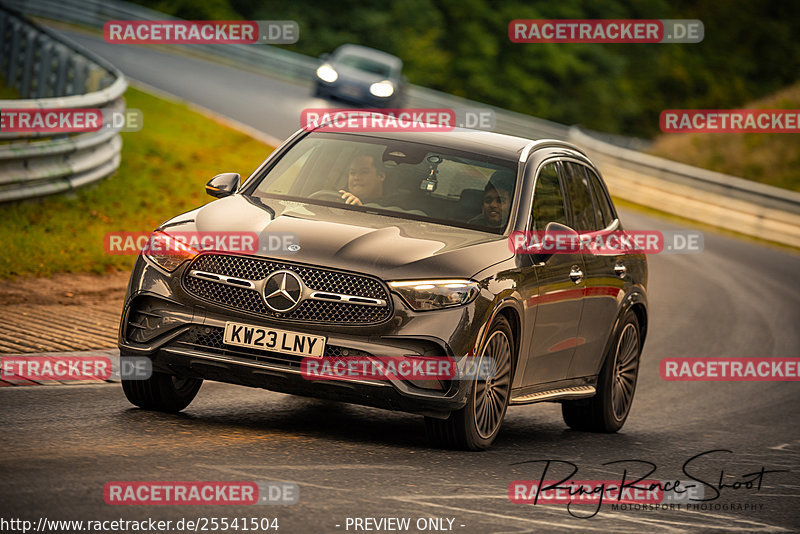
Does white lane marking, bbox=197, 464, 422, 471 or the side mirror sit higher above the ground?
the side mirror

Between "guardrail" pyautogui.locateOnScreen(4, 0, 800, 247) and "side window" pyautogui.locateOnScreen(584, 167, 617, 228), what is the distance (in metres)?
19.8

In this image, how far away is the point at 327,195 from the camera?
8984mm

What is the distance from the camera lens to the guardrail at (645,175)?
3086 cm

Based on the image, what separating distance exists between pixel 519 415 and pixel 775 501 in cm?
337

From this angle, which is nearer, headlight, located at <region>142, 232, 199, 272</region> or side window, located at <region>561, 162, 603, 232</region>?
headlight, located at <region>142, 232, 199, 272</region>

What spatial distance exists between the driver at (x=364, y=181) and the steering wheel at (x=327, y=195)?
0.11 ft

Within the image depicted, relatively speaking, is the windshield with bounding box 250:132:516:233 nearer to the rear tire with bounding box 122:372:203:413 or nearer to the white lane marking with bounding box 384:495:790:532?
the rear tire with bounding box 122:372:203:413

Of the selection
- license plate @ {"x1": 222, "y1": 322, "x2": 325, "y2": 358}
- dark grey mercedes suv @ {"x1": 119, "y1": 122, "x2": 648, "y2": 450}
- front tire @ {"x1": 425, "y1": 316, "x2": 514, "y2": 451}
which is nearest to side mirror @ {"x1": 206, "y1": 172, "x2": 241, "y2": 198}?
dark grey mercedes suv @ {"x1": 119, "y1": 122, "x2": 648, "y2": 450}

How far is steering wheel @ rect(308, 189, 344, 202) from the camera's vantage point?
29.3 ft

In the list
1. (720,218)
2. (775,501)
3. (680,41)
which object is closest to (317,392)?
(775,501)

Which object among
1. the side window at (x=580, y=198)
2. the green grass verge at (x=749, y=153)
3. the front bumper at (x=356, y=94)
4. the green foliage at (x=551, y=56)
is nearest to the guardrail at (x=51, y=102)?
Answer: the side window at (x=580, y=198)

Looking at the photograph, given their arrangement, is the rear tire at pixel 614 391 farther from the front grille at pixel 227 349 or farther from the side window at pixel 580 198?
the front grille at pixel 227 349

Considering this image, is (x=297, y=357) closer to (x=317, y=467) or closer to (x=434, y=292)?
(x=317, y=467)

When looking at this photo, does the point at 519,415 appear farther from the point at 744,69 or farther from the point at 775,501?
the point at 744,69
